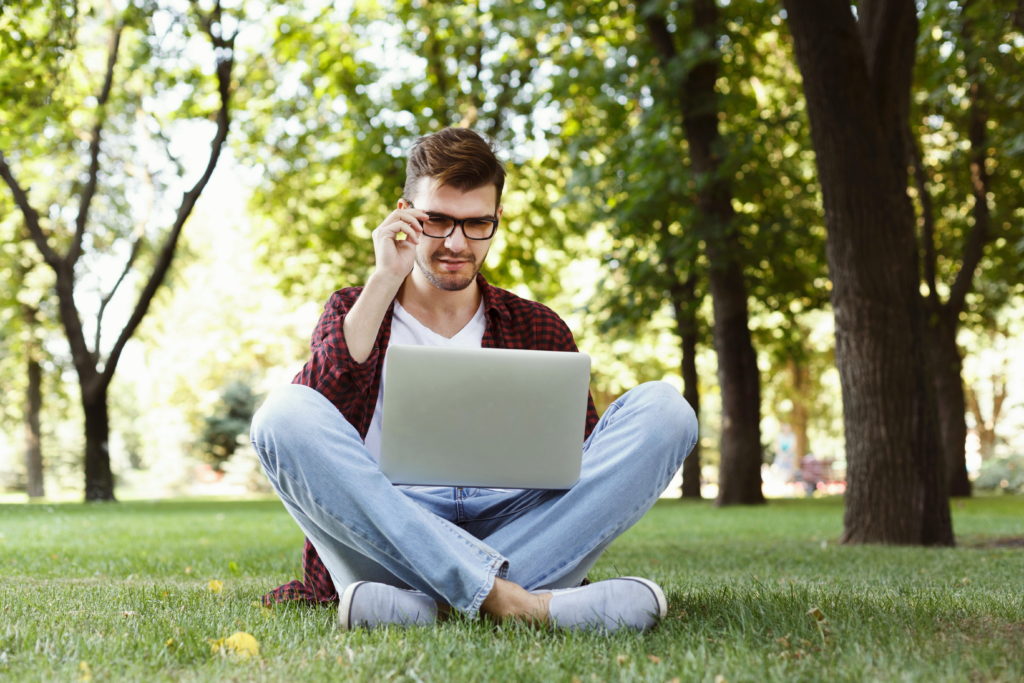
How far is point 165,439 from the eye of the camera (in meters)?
37.2

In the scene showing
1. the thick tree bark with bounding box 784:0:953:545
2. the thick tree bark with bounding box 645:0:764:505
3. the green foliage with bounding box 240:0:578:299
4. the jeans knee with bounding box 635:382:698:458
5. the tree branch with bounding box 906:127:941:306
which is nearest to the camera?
the jeans knee with bounding box 635:382:698:458

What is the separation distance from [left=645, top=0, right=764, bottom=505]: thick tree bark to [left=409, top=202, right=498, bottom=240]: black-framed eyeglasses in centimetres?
907

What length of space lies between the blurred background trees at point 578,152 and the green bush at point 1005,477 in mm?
5834

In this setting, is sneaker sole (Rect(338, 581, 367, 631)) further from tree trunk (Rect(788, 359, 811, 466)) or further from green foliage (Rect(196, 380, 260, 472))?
green foliage (Rect(196, 380, 260, 472))

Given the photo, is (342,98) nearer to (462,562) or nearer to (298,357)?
(462,562)

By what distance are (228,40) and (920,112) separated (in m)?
9.79

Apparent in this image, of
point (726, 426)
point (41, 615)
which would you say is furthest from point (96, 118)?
point (41, 615)

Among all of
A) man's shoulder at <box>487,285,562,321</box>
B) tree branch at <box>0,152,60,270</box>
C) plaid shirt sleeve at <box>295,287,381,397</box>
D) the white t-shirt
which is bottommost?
plaid shirt sleeve at <box>295,287,381,397</box>

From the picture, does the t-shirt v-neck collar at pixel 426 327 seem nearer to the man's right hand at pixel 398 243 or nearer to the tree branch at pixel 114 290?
the man's right hand at pixel 398 243

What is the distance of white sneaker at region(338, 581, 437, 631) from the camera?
2873 millimetres

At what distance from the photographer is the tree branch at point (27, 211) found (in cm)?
1464

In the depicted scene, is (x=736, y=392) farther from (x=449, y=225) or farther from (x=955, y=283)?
(x=449, y=225)

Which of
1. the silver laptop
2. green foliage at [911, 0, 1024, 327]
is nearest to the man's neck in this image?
the silver laptop

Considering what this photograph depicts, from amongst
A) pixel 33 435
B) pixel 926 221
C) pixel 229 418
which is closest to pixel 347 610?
pixel 926 221
